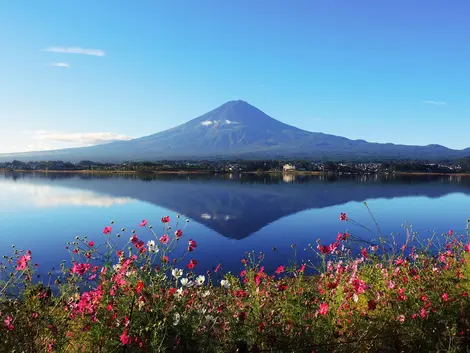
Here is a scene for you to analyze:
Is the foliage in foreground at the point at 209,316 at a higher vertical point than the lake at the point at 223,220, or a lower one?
higher

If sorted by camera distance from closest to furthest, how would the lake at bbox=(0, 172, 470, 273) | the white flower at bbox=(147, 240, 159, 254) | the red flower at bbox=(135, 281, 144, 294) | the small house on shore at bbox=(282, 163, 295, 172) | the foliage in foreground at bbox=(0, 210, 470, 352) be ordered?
the red flower at bbox=(135, 281, 144, 294) → the foliage in foreground at bbox=(0, 210, 470, 352) → the white flower at bbox=(147, 240, 159, 254) → the lake at bbox=(0, 172, 470, 273) → the small house on shore at bbox=(282, 163, 295, 172)

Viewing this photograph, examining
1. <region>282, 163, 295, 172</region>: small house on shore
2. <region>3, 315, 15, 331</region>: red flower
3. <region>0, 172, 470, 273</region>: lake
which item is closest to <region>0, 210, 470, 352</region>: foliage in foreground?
<region>3, 315, 15, 331</region>: red flower

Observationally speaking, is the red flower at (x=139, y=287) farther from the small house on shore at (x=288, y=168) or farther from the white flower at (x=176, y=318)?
the small house on shore at (x=288, y=168)

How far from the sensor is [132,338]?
3.13 metres

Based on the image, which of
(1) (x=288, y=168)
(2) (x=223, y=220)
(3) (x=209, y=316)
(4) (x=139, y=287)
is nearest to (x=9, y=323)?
(4) (x=139, y=287)

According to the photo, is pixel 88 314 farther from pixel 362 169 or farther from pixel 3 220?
pixel 362 169

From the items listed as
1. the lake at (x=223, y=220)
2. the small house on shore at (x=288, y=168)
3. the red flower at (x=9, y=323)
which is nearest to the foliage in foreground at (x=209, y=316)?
the red flower at (x=9, y=323)

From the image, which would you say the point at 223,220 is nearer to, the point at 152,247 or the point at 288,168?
the point at 152,247

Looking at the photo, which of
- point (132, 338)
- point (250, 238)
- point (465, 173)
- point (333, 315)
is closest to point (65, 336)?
point (132, 338)

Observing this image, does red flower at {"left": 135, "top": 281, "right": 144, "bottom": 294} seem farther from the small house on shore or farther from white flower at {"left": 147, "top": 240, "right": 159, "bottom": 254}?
the small house on shore

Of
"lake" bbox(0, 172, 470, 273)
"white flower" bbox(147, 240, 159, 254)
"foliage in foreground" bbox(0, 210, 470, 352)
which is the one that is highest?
"white flower" bbox(147, 240, 159, 254)

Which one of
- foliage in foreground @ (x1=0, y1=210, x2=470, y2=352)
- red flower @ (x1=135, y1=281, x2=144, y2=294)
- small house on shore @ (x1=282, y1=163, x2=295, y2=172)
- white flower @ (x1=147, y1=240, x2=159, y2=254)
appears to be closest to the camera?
red flower @ (x1=135, y1=281, x2=144, y2=294)

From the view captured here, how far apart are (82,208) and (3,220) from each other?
769 cm

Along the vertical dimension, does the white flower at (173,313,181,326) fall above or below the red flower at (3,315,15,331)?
above
